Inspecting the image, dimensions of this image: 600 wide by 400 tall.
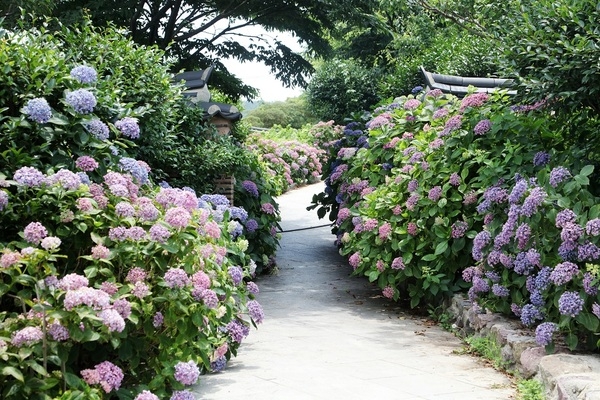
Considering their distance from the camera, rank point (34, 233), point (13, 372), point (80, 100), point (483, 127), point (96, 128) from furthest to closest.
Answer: point (483, 127) → point (96, 128) → point (80, 100) → point (34, 233) → point (13, 372)

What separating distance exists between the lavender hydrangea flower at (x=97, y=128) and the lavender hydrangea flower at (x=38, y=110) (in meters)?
0.28

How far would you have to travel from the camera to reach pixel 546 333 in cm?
460

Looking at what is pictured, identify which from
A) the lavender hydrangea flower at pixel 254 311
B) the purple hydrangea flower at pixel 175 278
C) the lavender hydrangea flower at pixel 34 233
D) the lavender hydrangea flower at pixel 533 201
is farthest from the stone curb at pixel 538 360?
the lavender hydrangea flower at pixel 34 233

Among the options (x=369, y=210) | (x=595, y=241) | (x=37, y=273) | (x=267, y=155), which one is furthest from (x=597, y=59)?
(x=267, y=155)

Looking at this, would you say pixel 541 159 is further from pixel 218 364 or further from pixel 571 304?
pixel 218 364

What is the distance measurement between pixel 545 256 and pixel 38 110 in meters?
3.33

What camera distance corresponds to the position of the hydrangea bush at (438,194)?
20.9 ft

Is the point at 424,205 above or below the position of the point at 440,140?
below

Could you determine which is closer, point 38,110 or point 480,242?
point 38,110

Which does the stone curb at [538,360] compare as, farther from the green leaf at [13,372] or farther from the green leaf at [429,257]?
the green leaf at [13,372]

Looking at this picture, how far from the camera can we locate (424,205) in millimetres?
6883

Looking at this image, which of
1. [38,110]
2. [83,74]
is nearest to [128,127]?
[83,74]

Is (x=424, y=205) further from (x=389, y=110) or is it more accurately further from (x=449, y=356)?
(x=389, y=110)

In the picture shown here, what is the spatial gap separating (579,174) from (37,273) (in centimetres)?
357
